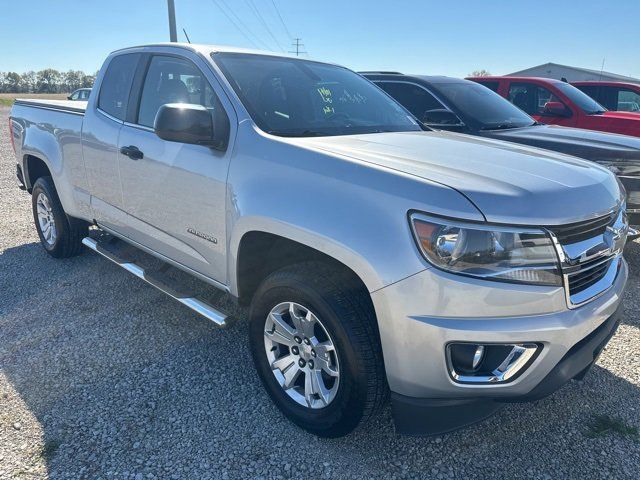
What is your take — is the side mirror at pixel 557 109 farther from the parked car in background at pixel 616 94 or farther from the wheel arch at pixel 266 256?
the wheel arch at pixel 266 256

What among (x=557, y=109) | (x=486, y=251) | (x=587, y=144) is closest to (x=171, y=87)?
(x=486, y=251)

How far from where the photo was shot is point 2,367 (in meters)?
3.04

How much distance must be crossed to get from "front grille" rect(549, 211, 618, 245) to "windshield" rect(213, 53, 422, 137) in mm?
1357

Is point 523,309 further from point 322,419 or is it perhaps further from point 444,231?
point 322,419

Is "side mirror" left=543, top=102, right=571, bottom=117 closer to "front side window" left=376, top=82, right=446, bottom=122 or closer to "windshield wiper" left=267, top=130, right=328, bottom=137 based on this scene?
"front side window" left=376, top=82, right=446, bottom=122

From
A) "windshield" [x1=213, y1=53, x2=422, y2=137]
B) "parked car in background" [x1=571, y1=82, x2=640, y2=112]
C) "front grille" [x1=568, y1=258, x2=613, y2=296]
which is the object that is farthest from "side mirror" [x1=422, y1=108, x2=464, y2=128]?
"parked car in background" [x1=571, y1=82, x2=640, y2=112]

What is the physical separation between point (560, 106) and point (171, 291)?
6176 mm

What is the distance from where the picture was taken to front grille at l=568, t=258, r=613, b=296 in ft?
6.46

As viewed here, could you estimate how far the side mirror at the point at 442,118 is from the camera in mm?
5176

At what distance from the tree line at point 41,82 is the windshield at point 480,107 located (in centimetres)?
7786

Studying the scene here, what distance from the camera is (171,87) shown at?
329 cm

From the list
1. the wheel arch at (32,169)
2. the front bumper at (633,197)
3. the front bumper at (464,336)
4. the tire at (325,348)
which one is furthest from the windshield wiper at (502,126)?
the wheel arch at (32,169)

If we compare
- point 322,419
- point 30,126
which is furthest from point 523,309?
point 30,126

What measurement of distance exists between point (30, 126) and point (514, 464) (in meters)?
4.87
